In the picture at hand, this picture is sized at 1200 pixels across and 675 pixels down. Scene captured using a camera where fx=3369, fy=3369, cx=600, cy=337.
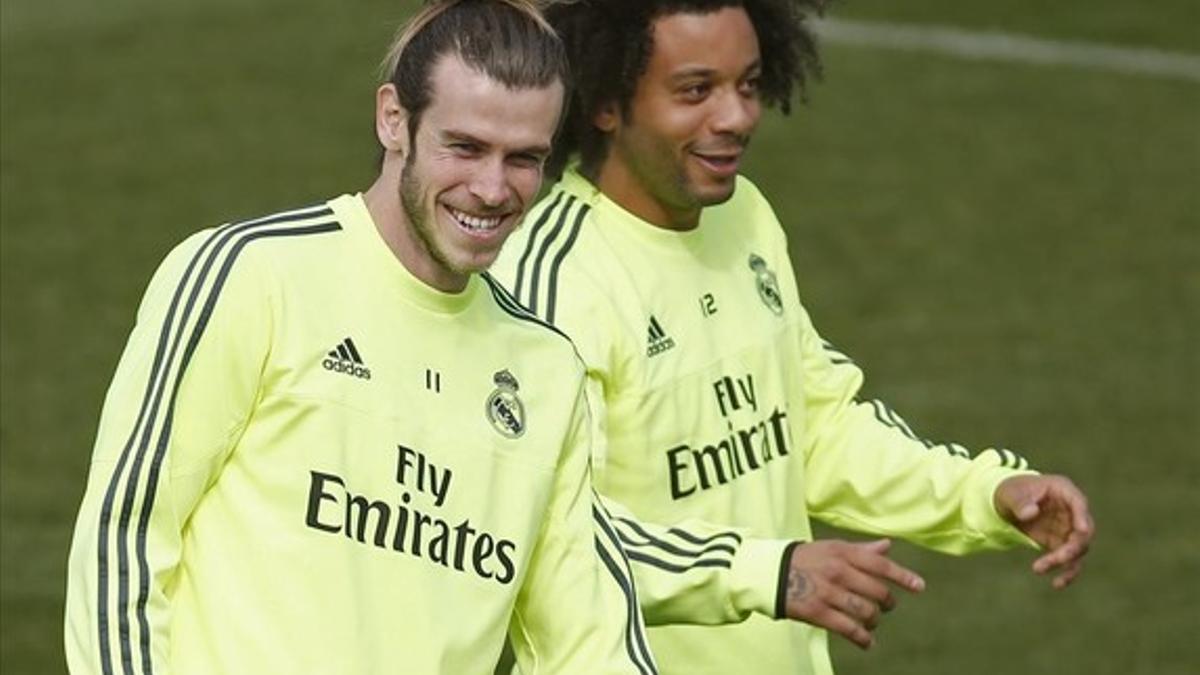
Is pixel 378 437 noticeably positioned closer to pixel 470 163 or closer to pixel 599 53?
pixel 470 163

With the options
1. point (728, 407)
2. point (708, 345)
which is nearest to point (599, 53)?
point (708, 345)

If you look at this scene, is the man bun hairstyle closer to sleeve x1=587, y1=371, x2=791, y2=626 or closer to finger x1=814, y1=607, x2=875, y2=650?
sleeve x1=587, y1=371, x2=791, y2=626

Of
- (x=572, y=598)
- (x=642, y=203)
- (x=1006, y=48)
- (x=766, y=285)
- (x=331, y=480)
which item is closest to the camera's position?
(x=331, y=480)

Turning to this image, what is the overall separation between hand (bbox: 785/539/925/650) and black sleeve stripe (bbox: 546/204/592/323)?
0.91 m

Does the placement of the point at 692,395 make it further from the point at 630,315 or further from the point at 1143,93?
the point at 1143,93

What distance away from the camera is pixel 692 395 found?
8180 mm

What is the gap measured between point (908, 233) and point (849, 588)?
10.7m

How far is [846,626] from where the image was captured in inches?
293

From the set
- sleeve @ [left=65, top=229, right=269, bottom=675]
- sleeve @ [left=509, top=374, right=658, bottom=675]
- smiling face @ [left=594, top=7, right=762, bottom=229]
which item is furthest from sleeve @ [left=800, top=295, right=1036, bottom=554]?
sleeve @ [left=65, top=229, right=269, bottom=675]

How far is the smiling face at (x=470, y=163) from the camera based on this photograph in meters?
6.68

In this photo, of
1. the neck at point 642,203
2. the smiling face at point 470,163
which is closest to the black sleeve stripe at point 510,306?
the smiling face at point 470,163

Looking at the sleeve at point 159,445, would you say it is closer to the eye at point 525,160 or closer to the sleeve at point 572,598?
the eye at point 525,160

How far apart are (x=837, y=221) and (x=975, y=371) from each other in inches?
90.9

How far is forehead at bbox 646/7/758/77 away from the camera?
27.7 feet
